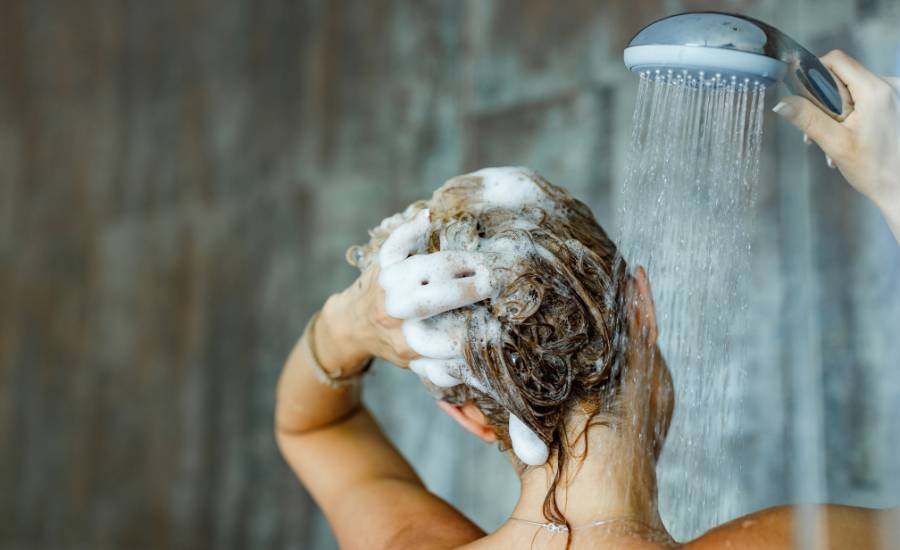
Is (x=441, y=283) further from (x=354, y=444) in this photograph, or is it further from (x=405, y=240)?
(x=354, y=444)

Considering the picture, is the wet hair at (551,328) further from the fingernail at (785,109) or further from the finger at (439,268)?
the fingernail at (785,109)

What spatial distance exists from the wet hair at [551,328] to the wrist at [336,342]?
176mm

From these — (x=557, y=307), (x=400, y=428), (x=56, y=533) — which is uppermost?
(x=557, y=307)

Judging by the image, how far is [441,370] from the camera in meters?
0.87

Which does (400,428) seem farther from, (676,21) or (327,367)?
(676,21)

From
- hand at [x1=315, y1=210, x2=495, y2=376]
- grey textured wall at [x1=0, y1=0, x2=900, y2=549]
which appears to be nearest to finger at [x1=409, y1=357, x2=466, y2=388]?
hand at [x1=315, y1=210, x2=495, y2=376]

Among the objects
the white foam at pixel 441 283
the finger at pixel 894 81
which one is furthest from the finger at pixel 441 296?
the finger at pixel 894 81

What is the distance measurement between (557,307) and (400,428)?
5.03ft

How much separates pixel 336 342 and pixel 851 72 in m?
Answer: 0.57

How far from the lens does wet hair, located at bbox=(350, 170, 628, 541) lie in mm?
816

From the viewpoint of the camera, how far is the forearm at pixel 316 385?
1.08 m

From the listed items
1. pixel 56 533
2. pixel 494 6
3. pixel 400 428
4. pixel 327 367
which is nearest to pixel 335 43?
pixel 494 6

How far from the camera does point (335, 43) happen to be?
2.54 m

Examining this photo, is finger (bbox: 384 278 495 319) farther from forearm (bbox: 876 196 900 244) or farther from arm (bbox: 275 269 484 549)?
forearm (bbox: 876 196 900 244)
